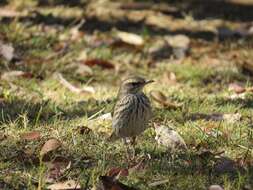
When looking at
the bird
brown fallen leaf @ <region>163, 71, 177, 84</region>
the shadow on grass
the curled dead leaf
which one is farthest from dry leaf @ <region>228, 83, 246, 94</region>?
the bird

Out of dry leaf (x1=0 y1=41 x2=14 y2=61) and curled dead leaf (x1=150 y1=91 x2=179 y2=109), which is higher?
curled dead leaf (x1=150 y1=91 x2=179 y2=109)

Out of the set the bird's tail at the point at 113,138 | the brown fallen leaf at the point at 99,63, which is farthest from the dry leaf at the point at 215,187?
the brown fallen leaf at the point at 99,63

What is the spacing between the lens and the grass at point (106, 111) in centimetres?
568

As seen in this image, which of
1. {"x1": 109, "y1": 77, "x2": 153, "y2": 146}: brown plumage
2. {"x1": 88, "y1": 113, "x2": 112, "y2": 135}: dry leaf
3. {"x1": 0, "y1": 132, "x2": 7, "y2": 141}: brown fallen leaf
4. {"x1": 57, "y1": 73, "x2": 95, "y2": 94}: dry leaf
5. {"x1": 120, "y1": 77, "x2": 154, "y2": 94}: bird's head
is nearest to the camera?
{"x1": 109, "y1": 77, "x2": 153, "y2": 146}: brown plumage

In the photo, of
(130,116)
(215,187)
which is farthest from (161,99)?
(215,187)

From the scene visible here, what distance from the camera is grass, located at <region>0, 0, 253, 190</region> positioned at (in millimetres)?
5680

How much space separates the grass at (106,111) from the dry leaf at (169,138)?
0.08 meters

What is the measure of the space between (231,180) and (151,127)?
1383 millimetres

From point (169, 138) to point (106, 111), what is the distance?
4.09ft

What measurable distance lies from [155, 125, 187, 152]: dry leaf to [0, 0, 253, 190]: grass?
8 cm

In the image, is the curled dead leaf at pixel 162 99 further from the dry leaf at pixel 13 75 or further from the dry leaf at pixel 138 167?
the dry leaf at pixel 138 167

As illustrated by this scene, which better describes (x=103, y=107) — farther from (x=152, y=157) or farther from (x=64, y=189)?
(x=64, y=189)

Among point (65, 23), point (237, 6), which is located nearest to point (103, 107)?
Result: point (65, 23)

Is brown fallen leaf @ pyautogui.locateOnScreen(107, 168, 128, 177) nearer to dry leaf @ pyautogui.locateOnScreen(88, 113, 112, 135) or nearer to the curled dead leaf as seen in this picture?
dry leaf @ pyautogui.locateOnScreen(88, 113, 112, 135)
